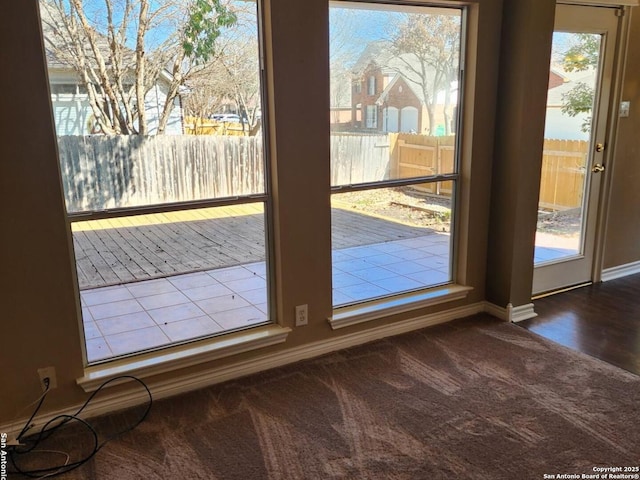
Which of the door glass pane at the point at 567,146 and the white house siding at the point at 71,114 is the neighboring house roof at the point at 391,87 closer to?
the door glass pane at the point at 567,146

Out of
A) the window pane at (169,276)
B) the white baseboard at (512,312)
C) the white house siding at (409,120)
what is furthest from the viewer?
the white baseboard at (512,312)

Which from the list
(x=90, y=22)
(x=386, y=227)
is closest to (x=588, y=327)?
(x=386, y=227)

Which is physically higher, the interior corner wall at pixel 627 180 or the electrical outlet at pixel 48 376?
the interior corner wall at pixel 627 180

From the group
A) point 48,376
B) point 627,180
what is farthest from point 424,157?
point 48,376

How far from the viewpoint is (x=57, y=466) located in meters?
2.10

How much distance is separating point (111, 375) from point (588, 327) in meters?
2.77

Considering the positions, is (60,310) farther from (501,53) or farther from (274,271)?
(501,53)

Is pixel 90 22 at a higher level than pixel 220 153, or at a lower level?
higher

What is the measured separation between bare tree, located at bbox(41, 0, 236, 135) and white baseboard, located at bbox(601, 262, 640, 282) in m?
3.40

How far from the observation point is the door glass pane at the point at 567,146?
3.65m

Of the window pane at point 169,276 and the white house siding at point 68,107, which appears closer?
the white house siding at point 68,107

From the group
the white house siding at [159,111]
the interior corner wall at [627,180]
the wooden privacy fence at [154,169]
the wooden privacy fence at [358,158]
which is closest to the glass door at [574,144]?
the interior corner wall at [627,180]

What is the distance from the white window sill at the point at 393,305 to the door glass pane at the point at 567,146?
864mm

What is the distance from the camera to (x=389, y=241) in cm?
351
